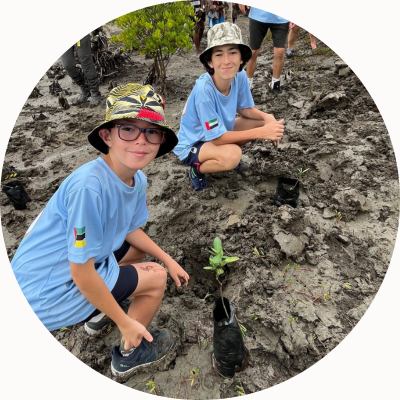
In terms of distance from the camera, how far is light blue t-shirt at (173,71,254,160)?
8.86 feet

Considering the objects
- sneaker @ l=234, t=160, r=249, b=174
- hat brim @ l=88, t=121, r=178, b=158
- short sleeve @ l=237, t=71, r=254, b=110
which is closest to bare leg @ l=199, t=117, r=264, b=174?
sneaker @ l=234, t=160, r=249, b=174

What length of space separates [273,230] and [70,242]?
5.66 ft

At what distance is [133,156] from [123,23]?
12.3ft

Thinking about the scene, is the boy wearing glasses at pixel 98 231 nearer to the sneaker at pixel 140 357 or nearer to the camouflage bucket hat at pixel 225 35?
the sneaker at pixel 140 357

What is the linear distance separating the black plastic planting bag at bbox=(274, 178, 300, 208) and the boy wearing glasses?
1.44 m

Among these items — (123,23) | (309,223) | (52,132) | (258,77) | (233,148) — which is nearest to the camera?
(309,223)

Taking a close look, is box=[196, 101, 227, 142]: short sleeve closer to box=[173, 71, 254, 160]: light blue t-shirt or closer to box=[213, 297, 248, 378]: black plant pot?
box=[173, 71, 254, 160]: light blue t-shirt

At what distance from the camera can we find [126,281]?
5.57ft

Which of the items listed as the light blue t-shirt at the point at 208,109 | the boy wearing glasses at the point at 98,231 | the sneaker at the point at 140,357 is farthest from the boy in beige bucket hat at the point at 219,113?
the sneaker at the point at 140,357

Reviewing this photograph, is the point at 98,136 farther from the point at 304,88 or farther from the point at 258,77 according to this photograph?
the point at 258,77

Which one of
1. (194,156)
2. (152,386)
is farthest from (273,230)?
(152,386)

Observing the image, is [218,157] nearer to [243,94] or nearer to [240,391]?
[243,94]

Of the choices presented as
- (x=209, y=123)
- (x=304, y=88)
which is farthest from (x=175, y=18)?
(x=209, y=123)

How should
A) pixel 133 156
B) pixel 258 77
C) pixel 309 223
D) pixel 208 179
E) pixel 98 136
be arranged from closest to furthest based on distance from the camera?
pixel 133 156
pixel 98 136
pixel 309 223
pixel 208 179
pixel 258 77
